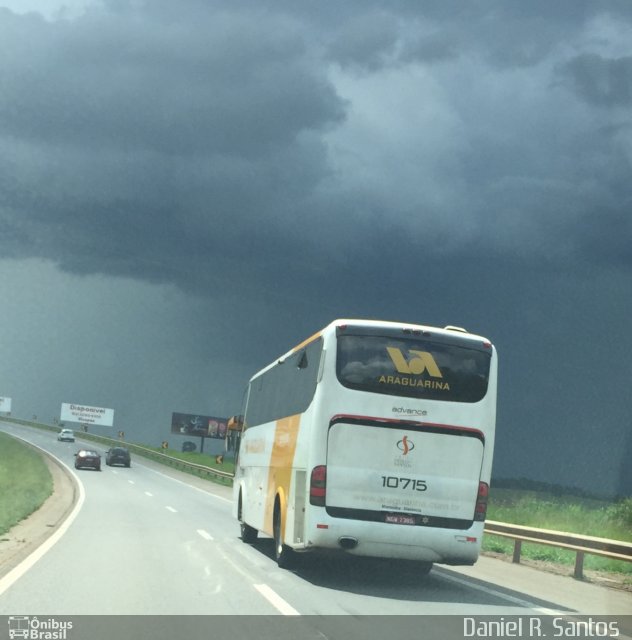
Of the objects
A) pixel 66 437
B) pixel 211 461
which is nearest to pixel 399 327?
pixel 211 461

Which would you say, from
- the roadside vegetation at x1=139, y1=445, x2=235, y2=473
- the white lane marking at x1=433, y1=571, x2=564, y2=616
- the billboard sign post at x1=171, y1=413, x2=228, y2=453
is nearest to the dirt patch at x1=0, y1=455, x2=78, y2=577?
the white lane marking at x1=433, y1=571, x2=564, y2=616

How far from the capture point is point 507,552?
1988cm

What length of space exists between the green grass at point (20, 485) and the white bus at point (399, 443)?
8952mm

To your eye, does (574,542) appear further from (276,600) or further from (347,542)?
(276,600)

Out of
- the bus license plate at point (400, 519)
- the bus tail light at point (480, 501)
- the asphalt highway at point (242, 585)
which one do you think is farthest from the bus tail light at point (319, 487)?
the bus tail light at point (480, 501)

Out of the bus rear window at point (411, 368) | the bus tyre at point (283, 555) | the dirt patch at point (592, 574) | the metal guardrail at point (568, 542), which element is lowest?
the dirt patch at point (592, 574)

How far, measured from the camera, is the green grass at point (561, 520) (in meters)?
18.4

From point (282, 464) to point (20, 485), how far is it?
24.8 metres

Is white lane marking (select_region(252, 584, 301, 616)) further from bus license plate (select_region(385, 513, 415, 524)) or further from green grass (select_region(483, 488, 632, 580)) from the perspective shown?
green grass (select_region(483, 488, 632, 580))

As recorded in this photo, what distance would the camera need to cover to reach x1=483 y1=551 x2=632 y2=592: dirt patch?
47.9 ft

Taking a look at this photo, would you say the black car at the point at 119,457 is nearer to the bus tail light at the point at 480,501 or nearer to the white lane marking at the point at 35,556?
the white lane marking at the point at 35,556

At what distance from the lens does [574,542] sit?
15.2 metres

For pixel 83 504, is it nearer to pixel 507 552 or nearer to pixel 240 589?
pixel 507 552

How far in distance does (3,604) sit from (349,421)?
5029mm
